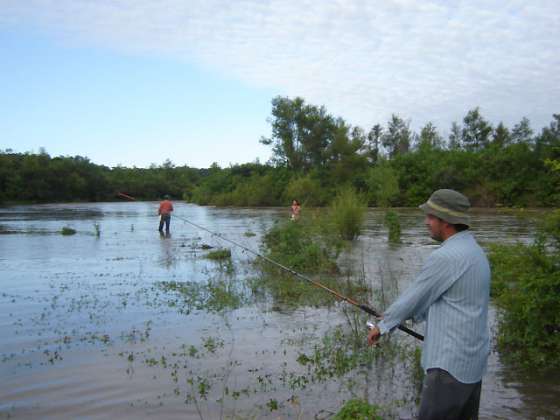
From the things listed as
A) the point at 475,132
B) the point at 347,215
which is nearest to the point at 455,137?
the point at 475,132

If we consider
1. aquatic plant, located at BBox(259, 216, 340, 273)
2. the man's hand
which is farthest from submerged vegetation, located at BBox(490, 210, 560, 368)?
aquatic plant, located at BBox(259, 216, 340, 273)

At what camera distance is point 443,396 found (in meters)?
3.20

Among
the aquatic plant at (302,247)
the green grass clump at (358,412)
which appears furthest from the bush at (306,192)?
the green grass clump at (358,412)

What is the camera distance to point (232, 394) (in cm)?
591

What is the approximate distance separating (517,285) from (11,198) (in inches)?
3332

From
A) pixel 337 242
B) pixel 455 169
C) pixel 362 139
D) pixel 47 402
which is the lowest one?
pixel 47 402

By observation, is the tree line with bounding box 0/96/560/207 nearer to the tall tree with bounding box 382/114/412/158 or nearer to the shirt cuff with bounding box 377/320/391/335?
the tall tree with bounding box 382/114/412/158

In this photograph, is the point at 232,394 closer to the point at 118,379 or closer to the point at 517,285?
the point at 118,379

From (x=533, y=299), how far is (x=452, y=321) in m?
3.66

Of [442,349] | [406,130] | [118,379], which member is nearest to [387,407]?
[442,349]

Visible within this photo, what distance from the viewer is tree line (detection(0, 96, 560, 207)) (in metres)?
56.2

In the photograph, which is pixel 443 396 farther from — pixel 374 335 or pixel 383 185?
pixel 383 185

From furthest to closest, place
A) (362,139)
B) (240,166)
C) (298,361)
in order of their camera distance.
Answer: (240,166)
(362,139)
(298,361)

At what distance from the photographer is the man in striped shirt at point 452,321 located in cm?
321
